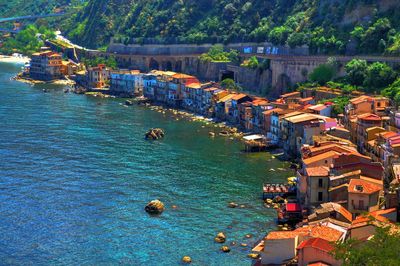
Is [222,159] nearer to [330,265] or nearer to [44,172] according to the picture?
[44,172]

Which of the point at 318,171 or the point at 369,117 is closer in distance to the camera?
the point at 318,171

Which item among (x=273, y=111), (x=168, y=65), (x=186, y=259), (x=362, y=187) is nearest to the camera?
(x=186, y=259)

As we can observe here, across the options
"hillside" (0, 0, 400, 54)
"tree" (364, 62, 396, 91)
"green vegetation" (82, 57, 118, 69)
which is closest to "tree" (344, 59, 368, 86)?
"tree" (364, 62, 396, 91)

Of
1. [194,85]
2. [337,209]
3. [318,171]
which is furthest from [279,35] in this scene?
[337,209]

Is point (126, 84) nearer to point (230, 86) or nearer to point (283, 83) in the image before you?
point (230, 86)

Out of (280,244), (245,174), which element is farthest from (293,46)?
Result: (280,244)

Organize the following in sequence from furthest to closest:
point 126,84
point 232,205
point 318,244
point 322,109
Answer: point 126,84 < point 322,109 < point 232,205 < point 318,244

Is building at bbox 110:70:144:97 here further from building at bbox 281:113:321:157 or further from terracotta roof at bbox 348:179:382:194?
terracotta roof at bbox 348:179:382:194

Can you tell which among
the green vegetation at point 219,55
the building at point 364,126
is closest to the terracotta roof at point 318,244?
the building at point 364,126
